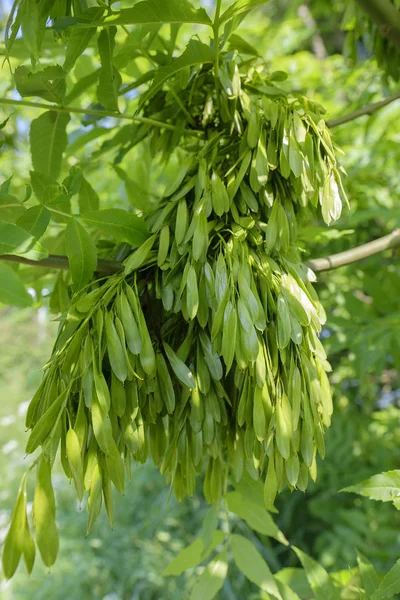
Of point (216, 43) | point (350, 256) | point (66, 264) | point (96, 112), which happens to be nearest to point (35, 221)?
point (66, 264)

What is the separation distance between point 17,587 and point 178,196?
7.74 ft

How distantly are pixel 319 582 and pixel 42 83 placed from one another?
2.29 feet

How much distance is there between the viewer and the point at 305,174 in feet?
1.86

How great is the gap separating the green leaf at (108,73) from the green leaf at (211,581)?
0.65 meters

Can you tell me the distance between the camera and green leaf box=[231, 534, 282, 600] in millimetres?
746

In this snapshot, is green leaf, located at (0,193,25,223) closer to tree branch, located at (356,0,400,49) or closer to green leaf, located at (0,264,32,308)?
green leaf, located at (0,264,32,308)

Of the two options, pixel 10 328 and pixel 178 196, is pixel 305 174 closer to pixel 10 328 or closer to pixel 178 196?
pixel 178 196

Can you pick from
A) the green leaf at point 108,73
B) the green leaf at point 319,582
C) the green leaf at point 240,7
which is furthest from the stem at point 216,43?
the green leaf at point 319,582

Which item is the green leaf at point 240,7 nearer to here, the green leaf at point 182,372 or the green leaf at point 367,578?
the green leaf at point 182,372

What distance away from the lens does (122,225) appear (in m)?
0.60

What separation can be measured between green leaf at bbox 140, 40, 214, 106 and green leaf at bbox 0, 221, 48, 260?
0.21 meters

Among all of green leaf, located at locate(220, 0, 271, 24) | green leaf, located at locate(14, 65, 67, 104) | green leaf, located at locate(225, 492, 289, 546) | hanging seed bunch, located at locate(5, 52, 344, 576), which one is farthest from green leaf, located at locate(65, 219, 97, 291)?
green leaf, located at locate(225, 492, 289, 546)

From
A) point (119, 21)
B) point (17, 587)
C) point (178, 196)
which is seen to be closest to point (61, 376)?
point (178, 196)

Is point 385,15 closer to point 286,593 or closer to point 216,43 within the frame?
point 216,43
